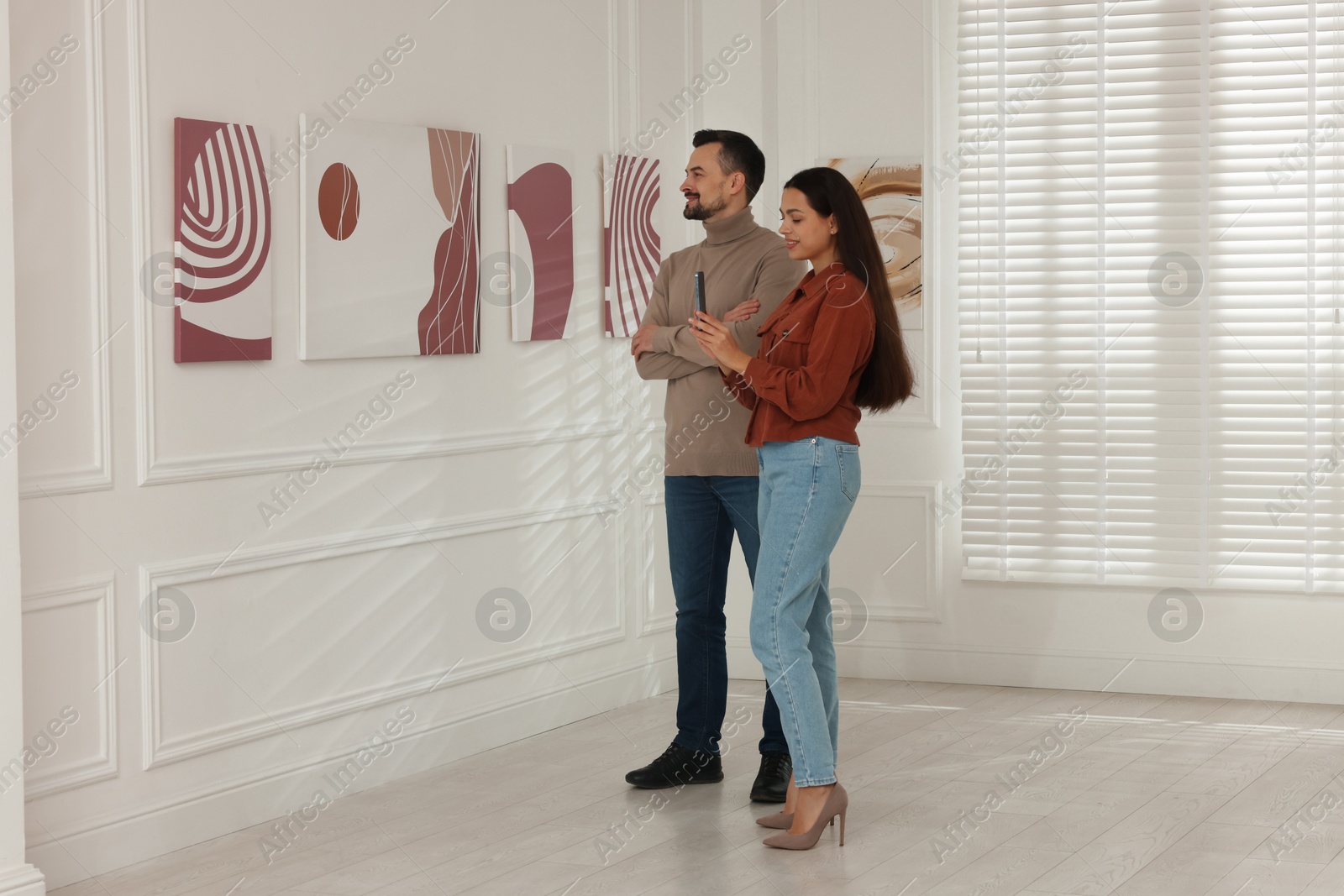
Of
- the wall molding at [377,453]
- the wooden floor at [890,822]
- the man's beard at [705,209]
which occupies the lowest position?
the wooden floor at [890,822]

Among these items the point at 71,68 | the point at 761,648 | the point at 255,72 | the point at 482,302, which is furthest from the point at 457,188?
the point at 761,648

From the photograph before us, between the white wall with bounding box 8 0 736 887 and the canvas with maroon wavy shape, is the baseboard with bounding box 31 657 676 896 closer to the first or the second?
the white wall with bounding box 8 0 736 887

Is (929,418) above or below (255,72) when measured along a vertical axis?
below

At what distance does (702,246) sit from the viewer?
382 cm

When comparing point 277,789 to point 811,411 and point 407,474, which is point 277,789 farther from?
point 811,411

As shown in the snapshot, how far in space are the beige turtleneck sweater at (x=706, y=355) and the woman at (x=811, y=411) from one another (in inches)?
13.2

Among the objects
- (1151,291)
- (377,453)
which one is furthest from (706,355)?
(1151,291)

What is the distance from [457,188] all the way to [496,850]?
1978 mm

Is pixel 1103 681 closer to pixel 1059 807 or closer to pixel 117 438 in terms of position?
pixel 1059 807

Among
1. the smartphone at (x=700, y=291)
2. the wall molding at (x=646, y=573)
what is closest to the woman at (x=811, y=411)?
the smartphone at (x=700, y=291)

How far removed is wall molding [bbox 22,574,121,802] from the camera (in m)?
3.18

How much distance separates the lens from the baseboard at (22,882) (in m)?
2.92

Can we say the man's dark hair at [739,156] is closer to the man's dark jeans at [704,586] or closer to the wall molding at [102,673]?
the man's dark jeans at [704,586]

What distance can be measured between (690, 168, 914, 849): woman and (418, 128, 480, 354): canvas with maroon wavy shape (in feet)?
3.95
